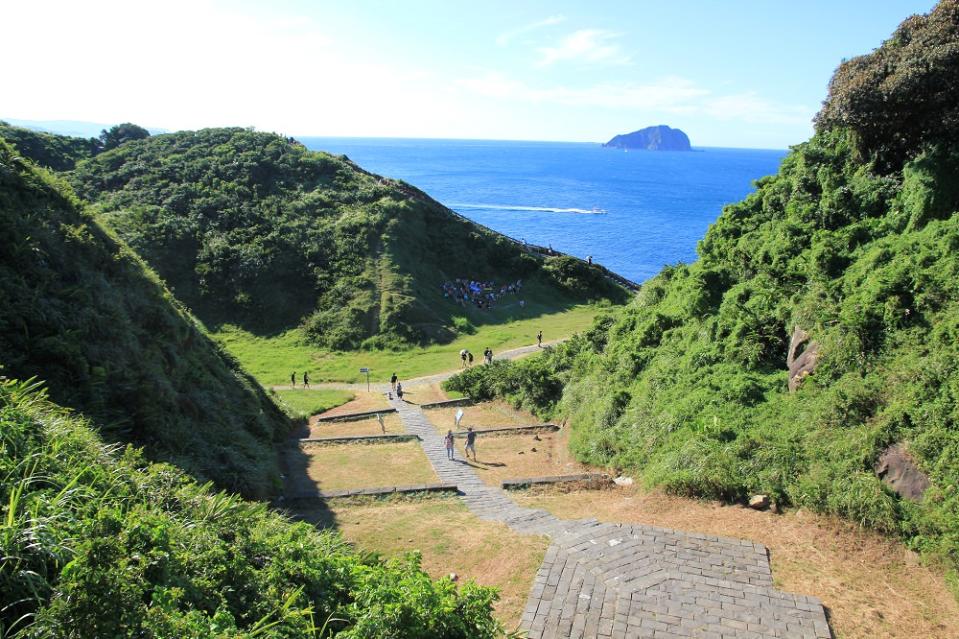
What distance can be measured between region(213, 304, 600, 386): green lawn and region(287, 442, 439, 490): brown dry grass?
1224 cm

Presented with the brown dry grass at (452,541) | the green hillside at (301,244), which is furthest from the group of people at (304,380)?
the brown dry grass at (452,541)

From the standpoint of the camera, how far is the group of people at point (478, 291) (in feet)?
149

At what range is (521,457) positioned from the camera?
1898 cm

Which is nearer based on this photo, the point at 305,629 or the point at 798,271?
the point at 305,629

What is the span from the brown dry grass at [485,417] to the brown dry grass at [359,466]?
126 inches

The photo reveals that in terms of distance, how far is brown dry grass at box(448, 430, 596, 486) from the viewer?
1748cm

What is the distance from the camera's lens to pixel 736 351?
16641 millimetres

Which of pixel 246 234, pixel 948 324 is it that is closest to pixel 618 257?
pixel 246 234

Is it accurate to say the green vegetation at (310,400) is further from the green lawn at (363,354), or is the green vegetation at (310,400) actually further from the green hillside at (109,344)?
the green hillside at (109,344)

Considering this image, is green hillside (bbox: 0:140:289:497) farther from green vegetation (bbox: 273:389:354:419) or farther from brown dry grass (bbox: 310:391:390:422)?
brown dry grass (bbox: 310:391:390:422)

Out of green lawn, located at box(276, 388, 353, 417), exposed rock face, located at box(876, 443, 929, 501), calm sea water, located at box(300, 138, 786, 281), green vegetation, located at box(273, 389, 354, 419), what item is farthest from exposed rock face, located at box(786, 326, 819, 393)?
calm sea water, located at box(300, 138, 786, 281)

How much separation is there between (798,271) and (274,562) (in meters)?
16.1

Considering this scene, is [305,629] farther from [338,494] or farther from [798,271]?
[798,271]

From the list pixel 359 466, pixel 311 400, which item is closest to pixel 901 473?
pixel 359 466
